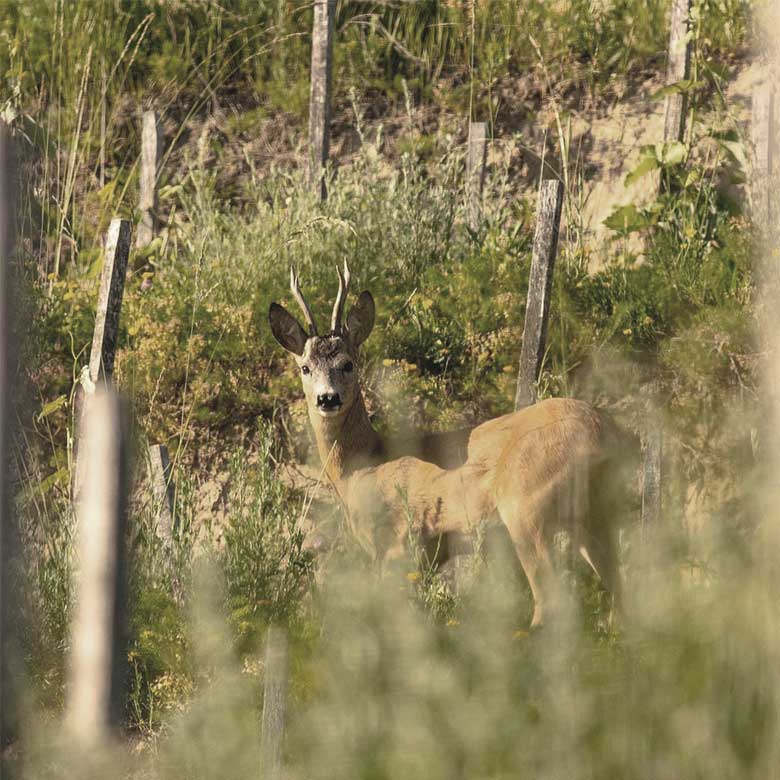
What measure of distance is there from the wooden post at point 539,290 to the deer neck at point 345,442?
0.89m

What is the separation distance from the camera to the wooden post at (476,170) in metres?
8.79

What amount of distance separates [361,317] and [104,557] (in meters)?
4.43

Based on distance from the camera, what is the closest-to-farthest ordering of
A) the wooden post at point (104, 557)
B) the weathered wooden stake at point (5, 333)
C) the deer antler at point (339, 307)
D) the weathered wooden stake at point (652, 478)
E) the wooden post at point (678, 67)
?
the wooden post at point (104, 557), the weathered wooden stake at point (5, 333), the weathered wooden stake at point (652, 478), the deer antler at point (339, 307), the wooden post at point (678, 67)

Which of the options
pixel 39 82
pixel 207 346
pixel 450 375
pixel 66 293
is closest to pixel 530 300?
pixel 450 375

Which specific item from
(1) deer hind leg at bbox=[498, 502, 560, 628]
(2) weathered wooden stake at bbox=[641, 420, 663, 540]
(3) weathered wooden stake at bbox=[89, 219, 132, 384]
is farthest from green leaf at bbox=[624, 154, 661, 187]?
(2) weathered wooden stake at bbox=[641, 420, 663, 540]

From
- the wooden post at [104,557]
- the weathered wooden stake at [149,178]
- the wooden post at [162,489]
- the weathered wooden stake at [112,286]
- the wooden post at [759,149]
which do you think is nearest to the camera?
the wooden post at [104,557]

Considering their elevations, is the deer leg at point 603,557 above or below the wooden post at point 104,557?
below

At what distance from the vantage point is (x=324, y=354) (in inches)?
236

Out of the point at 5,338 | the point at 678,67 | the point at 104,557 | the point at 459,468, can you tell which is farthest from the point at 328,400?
the point at 678,67

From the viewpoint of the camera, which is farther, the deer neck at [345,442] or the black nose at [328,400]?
the deer neck at [345,442]

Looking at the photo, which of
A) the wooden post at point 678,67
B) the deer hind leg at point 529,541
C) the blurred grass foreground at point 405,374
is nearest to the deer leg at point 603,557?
the deer hind leg at point 529,541

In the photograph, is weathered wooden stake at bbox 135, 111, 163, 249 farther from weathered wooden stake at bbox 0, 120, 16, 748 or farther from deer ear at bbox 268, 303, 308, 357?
weathered wooden stake at bbox 0, 120, 16, 748

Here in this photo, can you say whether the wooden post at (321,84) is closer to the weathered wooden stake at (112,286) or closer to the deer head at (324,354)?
the deer head at (324,354)

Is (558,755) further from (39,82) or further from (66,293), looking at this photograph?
(39,82)
